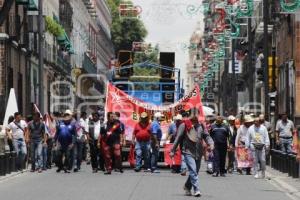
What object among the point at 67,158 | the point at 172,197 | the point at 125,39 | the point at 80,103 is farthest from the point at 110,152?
the point at 125,39

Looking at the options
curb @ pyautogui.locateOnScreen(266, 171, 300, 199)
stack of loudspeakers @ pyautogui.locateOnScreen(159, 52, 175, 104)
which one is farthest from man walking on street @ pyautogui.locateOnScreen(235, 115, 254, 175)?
stack of loudspeakers @ pyautogui.locateOnScreen(159, 52, 175, 104)

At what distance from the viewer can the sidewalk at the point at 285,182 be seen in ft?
77.8

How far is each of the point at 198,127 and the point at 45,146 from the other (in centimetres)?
1020

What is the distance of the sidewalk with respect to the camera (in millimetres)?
23706

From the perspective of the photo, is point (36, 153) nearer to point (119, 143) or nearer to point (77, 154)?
point (77, 154)

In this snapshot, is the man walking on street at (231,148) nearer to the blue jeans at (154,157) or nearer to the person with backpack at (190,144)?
the blue jeans at (154,157)

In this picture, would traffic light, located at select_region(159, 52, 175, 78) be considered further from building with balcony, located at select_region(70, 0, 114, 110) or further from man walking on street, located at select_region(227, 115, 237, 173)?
building with balcony, located at select_region(70, 0, 114, 110)

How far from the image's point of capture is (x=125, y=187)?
78.4ft

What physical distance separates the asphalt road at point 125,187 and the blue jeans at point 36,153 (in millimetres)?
894

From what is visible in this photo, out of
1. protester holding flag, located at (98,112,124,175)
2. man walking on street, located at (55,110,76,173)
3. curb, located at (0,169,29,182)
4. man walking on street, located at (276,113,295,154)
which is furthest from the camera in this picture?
man walking on street, located at (276,113,295,154)

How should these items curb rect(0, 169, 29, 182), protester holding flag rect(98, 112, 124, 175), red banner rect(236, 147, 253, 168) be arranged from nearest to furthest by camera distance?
1. curb rect(0, 169, 29, 182)
2. protester holding flag rect(98, 112, 124, 175)
3. red banner rect(236, 147, 253, 168)

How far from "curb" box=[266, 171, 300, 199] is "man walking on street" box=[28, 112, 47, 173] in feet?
21.1

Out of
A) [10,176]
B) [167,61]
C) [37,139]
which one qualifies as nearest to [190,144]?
[10,176]

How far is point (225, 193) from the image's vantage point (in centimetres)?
2284
